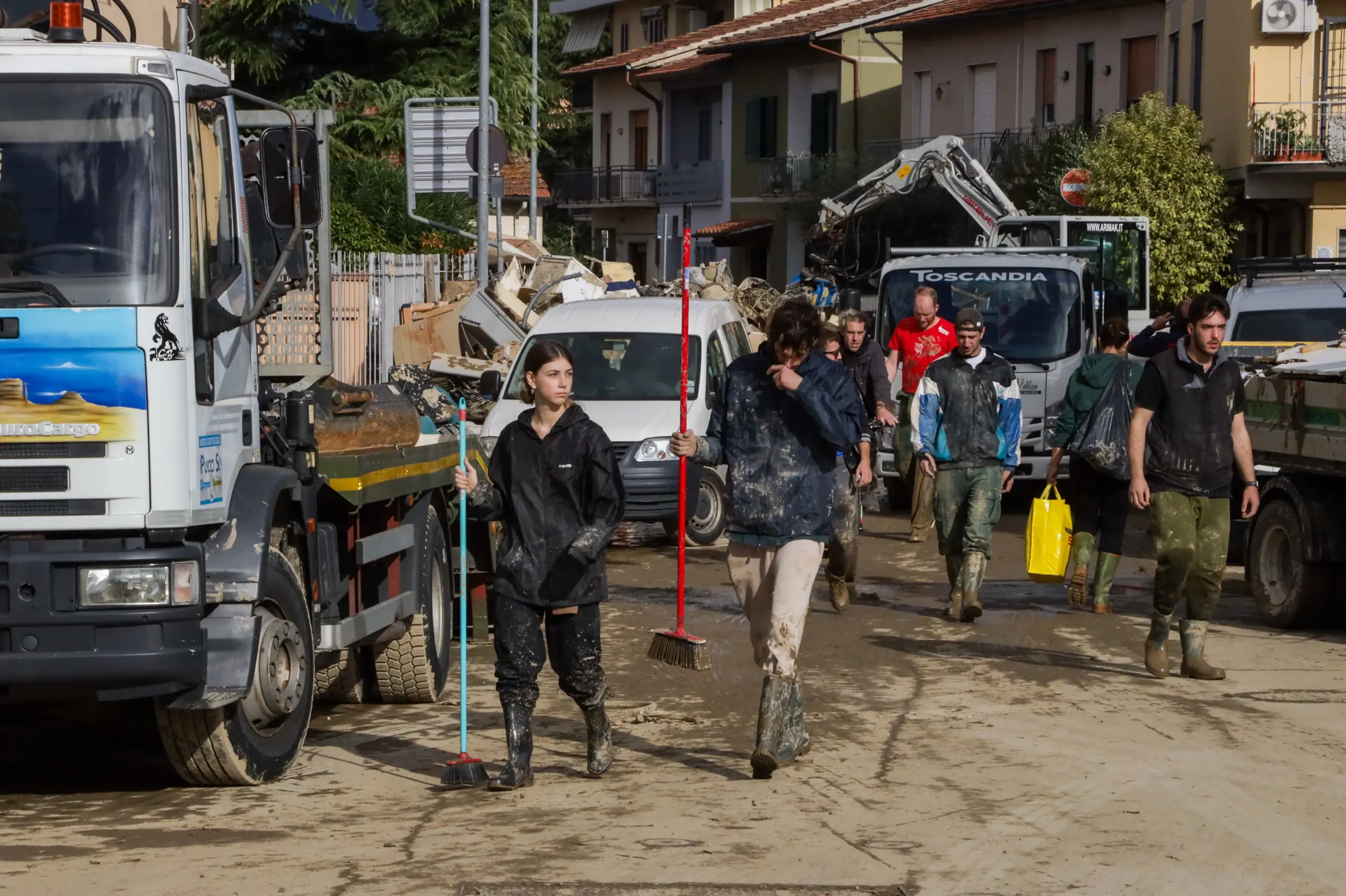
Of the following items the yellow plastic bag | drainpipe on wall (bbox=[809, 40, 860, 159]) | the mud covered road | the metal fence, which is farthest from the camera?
drainpipe on wall (bbox=[809, 40, 860, 159])

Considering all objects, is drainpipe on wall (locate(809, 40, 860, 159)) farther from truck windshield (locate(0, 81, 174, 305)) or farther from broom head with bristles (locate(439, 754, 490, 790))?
truck windshield (locate(0, 81, 174, 305))

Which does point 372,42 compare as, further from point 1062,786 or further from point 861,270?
point 1062,786

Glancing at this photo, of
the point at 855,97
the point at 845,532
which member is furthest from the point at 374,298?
the point at 855,97

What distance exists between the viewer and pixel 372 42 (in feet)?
140

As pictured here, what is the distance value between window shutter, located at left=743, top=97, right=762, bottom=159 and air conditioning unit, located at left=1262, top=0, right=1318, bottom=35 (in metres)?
24.1

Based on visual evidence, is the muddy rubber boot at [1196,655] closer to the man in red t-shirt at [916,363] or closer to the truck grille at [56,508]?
the man in red t-shirt at [916,363]

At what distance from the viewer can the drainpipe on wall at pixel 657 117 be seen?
206 ft

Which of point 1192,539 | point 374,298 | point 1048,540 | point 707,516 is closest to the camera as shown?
point 1192,539

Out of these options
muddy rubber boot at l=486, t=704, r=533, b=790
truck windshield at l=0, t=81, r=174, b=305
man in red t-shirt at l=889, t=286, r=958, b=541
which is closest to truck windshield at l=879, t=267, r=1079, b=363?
man in red t-shirt at l=889, t=286, r=958, b=541

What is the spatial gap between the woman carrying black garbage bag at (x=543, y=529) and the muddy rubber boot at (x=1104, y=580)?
217 inches

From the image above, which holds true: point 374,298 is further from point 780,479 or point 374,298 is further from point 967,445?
point 780,479

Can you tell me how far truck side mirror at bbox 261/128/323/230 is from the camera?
25.1ft

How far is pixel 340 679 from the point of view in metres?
9.75

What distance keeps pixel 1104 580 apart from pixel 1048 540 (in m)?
0.66
